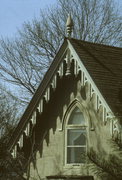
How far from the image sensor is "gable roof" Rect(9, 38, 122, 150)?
14.7m

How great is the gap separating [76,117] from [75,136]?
569 mm

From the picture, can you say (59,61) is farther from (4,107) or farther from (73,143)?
(4,107)

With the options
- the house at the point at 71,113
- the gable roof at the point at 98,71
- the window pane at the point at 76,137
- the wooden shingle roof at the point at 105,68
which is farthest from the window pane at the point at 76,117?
the wooden shingle roof at the point at 105,68

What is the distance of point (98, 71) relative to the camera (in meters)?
15.4

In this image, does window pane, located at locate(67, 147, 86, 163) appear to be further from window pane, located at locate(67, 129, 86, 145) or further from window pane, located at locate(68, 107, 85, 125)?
window pane, located at locate(68, 107, 85, 125)

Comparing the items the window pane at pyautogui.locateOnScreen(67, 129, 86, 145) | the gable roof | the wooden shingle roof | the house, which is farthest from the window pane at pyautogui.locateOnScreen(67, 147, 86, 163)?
the wooden shingle roof

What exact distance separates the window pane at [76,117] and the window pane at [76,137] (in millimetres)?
245

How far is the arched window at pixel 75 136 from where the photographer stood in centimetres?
1595

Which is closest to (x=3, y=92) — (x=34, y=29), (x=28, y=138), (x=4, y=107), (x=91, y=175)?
(x=4, y=107)

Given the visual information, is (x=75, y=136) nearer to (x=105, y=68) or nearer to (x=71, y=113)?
(x=71, y=113)

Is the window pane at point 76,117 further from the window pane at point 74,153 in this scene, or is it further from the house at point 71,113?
the window pane at point 74,153

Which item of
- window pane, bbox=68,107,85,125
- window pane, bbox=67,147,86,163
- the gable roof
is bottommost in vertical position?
window pane, bbox=67,147,86,163

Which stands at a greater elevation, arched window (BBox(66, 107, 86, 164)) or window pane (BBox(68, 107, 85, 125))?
window pane (BBox(68, 107, 85, 125))

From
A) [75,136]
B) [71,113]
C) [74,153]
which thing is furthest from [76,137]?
[71,113]
